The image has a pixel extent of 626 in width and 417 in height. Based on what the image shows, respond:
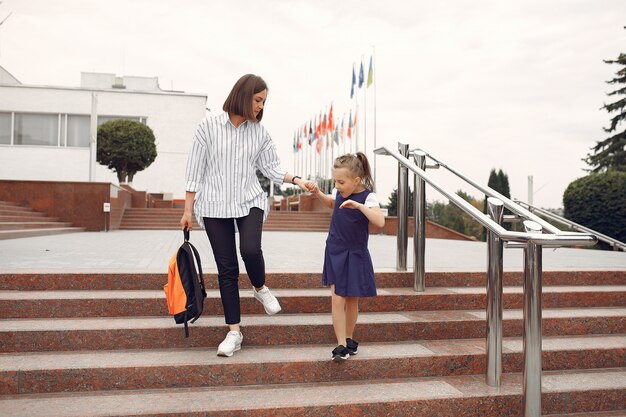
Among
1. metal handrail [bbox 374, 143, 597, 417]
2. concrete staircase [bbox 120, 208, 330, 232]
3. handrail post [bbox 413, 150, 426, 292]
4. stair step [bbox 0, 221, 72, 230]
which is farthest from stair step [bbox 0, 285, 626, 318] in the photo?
concrete staircase [bbox 120, 208, 330, 232]

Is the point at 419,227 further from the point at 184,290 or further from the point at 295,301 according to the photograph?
the point at 184,290

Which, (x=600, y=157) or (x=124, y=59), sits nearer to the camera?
(x=600, y=157)

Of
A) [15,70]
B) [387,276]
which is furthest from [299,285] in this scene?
[15,70]

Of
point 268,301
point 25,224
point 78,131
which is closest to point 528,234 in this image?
point 268,301

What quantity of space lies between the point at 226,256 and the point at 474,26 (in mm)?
7063

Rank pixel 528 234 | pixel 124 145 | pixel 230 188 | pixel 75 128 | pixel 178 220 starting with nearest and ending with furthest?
pixel 528 234 → pixel 230 188 → pixel 178 220 → pixel 124 145 → pixel 75 128

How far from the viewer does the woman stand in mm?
3393

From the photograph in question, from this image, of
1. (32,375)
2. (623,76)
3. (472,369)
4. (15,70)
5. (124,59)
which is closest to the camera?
(32,375)

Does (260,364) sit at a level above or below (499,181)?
below

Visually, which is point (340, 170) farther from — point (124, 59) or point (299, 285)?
point (124, 59)

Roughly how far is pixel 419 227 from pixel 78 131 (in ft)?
85.7

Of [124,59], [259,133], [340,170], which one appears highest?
[124,59]

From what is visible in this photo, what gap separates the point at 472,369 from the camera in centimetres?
355

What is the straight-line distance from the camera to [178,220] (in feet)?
59.6
